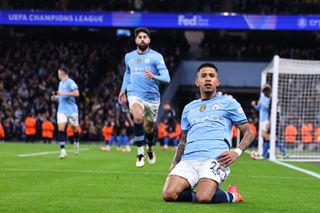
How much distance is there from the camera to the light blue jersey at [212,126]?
7238 mm

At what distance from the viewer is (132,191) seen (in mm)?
8039

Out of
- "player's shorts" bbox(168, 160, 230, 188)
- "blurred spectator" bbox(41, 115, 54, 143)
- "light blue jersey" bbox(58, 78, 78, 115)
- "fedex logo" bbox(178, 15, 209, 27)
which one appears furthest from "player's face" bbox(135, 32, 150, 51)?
"fedex logo" bbox(178, 15, 209, 27)

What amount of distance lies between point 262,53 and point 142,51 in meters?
28.6

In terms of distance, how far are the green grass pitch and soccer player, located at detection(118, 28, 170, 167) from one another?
85 centimetres

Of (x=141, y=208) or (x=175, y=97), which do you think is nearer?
(x=141, y=208)

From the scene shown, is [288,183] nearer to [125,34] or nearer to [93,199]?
[93,199]

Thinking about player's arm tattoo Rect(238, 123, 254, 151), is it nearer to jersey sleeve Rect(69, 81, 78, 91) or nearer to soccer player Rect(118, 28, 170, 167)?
soccer player Rect(118, 28, 170, 167)

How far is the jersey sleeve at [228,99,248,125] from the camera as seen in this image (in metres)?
7.25

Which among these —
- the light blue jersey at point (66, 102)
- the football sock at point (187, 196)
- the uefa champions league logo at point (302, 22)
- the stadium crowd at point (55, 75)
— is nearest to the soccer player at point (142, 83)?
the football sock at point (187, 196)

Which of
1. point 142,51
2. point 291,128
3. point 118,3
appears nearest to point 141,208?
point 142,51

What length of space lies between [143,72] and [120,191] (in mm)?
3710

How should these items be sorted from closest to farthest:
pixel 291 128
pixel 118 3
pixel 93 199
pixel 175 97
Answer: pixel 93 199
pixel 291 128
pixel 118 3
pixel 175 97

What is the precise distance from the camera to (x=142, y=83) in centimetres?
1142

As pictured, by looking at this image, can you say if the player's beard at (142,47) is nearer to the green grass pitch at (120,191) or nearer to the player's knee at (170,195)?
the green grass pitch at (120,191)
